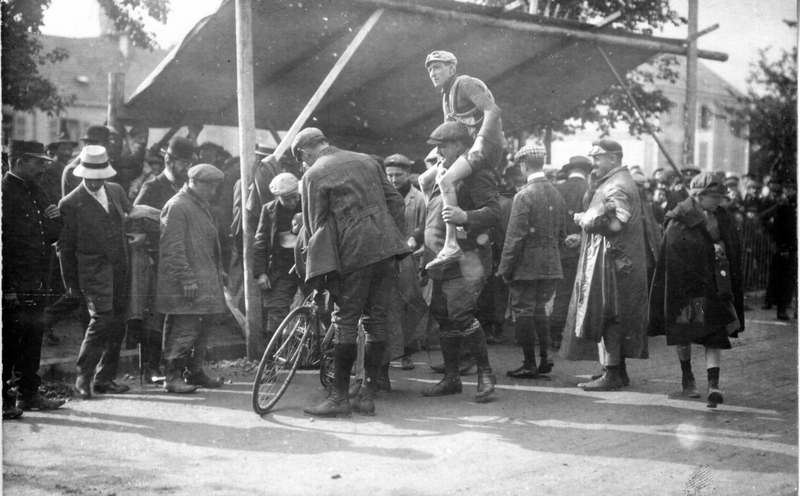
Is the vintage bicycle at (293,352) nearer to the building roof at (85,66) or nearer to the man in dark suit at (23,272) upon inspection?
the man in dark suit at (23,272)

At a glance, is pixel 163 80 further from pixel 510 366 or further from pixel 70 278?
pixel 510 366

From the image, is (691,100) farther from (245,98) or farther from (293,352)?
(293,352)

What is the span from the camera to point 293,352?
6.09 metres

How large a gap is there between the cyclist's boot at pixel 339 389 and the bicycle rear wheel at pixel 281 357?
1.09 ft

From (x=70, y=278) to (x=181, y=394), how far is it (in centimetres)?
128

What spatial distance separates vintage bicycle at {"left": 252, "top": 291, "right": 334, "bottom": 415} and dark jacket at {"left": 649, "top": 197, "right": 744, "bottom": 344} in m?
2.73

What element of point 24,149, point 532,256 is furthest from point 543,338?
point 24,149

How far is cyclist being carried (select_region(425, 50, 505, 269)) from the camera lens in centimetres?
609

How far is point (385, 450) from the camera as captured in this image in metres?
4.87

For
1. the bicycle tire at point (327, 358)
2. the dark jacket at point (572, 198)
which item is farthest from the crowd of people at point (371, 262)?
the dark jacket at point (572, 198)

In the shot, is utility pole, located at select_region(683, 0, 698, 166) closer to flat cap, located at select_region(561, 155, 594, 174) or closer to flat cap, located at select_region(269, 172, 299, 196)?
flat cap, located at select_region(561, 155, 594, 174)

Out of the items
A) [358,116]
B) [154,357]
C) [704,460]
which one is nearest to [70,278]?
[154,357]

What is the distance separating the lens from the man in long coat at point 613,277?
6.42 m

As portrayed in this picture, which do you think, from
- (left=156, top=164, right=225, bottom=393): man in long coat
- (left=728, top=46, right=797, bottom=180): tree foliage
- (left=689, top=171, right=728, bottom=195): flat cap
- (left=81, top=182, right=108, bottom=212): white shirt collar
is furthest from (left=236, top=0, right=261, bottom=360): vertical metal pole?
(left=728, top=46, right=797, bottom=180): tree foliage
